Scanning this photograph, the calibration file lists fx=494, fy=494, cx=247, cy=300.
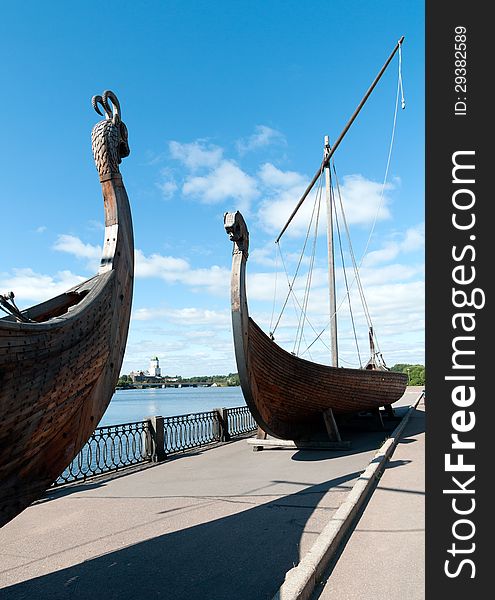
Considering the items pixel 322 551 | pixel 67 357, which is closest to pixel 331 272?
pixel 322 551

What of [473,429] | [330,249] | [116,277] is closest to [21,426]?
[116,277]

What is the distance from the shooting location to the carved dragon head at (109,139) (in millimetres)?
4770

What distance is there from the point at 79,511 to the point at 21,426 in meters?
3.03

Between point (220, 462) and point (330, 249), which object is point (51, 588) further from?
point (330, 249)

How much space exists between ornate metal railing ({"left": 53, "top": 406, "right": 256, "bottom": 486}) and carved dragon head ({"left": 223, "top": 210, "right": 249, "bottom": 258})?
3.23m

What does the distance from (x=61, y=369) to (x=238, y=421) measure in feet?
32.7

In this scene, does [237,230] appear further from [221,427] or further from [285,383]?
[221,427]

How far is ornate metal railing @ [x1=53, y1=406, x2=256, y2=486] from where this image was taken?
25.5ft

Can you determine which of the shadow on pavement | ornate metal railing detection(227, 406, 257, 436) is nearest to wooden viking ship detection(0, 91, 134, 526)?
the shadow on pavement

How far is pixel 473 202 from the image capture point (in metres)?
3.26

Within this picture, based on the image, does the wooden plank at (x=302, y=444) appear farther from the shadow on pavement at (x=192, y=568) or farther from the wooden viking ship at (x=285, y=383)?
the shadow on pavement at (x=192, y=568)

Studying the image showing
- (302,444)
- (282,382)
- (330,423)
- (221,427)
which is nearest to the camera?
(282,382)

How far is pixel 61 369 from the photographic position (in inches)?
132

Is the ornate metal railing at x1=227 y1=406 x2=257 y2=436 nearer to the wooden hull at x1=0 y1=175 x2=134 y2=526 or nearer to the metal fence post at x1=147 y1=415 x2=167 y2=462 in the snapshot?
the metal fence post at x1=147 y1=415 x2=167 y2=462
